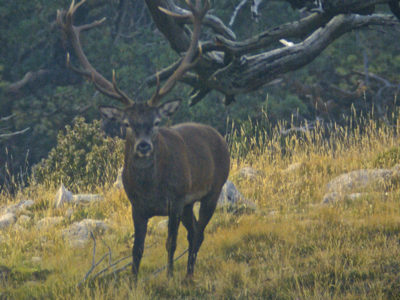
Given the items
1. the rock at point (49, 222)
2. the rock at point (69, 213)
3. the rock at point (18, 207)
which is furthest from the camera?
the rock at point (18, 207)

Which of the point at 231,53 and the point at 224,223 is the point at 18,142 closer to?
the point at 224,223

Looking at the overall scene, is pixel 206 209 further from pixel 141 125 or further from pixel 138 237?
pixel 141 125

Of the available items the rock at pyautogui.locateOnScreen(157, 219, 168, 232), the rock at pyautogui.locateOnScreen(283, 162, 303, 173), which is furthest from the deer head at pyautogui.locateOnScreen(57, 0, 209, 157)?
the rock at pyautogui.locateOnScreen(283, 162, 303, 173)

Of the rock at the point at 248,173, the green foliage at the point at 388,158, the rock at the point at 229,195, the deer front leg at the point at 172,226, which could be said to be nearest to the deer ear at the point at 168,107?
the deer front leg at the point at 172,226

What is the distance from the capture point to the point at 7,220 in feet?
28.8

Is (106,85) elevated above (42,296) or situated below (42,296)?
above

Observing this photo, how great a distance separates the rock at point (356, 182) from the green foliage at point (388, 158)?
501 mm

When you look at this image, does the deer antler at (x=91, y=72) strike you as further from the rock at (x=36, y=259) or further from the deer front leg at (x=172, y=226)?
the rock at (x=36, y=259)

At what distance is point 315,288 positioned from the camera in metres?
5.21

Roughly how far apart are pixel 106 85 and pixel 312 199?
3.69 metres

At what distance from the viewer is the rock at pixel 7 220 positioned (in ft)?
28.4

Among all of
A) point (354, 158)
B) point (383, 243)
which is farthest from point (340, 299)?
point (354, 158)

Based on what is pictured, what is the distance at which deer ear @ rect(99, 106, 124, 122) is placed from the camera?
5.80 metres

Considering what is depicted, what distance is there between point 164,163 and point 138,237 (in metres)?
0.76
